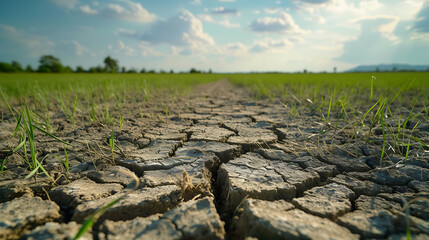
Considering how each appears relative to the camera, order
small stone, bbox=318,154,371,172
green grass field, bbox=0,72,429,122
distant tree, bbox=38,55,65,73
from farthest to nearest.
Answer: distant tree, bbox=38,55,65,73 → green grass field, bbox=0,72,429,122 → small stone, bbox=318,154,371,172

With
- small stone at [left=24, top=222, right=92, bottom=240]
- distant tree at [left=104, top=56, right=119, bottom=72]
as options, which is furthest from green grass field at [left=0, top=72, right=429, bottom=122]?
distant tree at [left=104, top=56, right=119, bottom=72]

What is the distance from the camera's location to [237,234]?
927 mm

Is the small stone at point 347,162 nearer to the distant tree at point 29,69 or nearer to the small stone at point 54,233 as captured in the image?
the small stone at point 54,233

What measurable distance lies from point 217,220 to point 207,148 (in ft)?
2.68

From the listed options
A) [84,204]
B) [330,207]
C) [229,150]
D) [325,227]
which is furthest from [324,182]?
[84,204]

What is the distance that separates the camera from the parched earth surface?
860 millimetres

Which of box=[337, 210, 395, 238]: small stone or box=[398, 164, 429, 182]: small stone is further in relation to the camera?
box=[398, 164, 429, 182]: small stone

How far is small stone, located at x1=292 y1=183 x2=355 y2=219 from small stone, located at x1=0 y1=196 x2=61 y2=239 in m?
1.07

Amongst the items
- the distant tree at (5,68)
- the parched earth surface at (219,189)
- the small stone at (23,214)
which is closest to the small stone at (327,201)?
the parched earth surface at (219,189)

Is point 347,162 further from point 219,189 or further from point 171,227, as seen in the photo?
point 171,227

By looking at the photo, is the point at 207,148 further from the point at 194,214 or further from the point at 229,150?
the point at 194,214

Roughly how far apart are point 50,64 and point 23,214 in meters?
50.1

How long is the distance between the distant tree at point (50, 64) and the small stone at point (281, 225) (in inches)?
1769

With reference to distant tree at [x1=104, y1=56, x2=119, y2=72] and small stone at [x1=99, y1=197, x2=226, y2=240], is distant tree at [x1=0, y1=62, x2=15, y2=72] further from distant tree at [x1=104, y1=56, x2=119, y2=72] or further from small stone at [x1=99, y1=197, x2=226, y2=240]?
small stone at [x1=99, y1=197, x2=226, y2=240]
